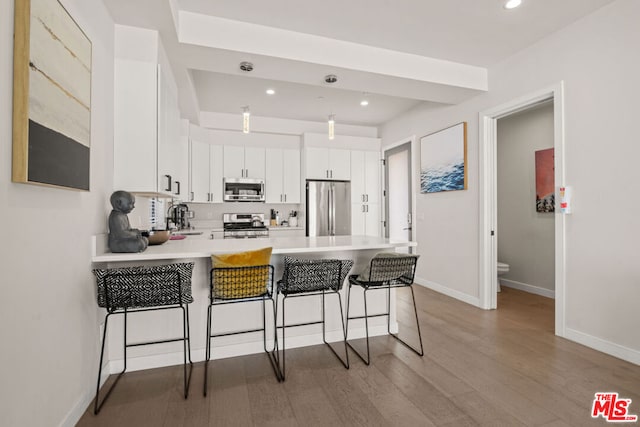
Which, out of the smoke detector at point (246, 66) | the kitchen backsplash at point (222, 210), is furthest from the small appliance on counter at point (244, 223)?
the smoke detector at point (246, 66)

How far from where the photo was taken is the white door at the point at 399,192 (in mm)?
5066

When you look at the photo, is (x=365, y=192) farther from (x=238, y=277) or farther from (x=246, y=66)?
(x=238, y=277)

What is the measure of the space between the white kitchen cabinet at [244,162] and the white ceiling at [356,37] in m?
1.46

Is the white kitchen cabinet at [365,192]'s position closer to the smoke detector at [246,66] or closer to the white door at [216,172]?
the white door at [216,172]

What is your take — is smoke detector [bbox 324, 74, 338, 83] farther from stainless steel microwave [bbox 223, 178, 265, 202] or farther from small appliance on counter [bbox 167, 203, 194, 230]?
small appliance on counter [bbox 167, 203, 194, 230]

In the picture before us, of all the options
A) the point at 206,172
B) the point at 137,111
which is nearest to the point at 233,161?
the point at 206,172

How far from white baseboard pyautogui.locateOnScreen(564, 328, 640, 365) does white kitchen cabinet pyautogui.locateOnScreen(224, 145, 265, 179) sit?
4.41 metres

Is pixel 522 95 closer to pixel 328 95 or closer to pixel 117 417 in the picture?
pixel 328 95

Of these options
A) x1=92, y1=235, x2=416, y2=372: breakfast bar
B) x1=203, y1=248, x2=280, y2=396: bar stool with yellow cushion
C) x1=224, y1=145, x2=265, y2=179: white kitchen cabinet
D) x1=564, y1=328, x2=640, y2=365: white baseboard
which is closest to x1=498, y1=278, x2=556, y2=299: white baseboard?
x1=564, y1=328, x2=640, y2=365: white baseboard

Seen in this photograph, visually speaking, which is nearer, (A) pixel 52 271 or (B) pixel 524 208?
(A) pixel 52 271

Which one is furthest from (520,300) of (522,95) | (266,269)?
(266,269)

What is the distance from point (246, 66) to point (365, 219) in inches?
136

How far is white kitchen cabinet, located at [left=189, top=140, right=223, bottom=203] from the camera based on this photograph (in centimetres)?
500

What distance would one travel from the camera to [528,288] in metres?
4.54
